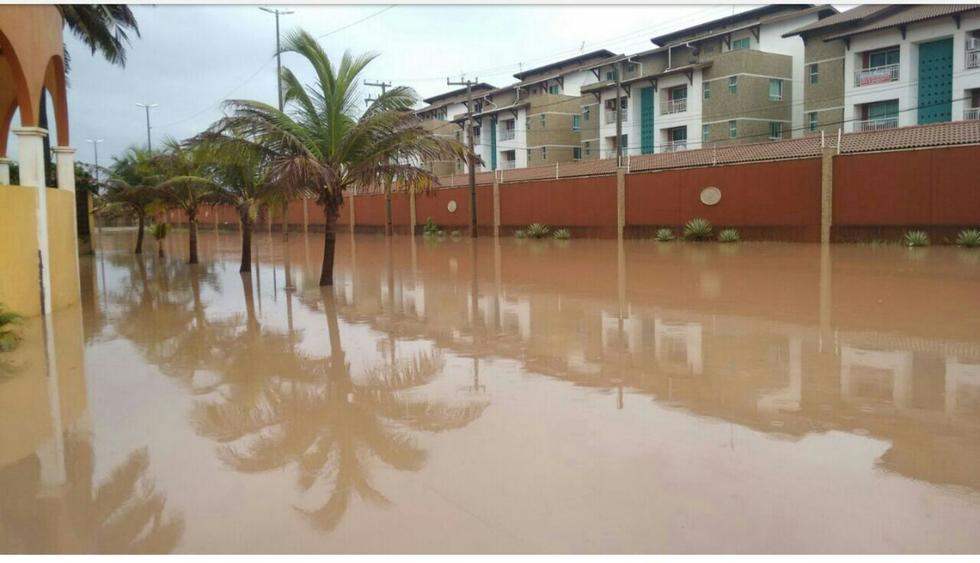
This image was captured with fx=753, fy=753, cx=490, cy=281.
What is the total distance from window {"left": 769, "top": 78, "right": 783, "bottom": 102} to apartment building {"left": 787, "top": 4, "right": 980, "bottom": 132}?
2954 millimetres

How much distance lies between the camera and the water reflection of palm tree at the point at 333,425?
4.35 meters

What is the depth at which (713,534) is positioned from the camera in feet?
11.2

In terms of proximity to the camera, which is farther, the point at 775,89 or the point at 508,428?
the point at 775,89

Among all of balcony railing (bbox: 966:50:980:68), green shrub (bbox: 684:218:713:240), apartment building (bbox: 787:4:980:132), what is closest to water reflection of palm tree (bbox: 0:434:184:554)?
green shrub (bbox: 684:218:713:240)

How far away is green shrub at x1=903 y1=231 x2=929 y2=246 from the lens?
19.6 metres

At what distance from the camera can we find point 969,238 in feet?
60.8

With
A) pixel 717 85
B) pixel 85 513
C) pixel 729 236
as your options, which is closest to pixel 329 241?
pixel 85 513

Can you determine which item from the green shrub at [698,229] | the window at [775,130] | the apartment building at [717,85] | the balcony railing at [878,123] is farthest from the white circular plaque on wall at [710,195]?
the window at [775,130]

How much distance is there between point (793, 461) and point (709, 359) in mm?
2844

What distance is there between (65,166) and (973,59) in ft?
104

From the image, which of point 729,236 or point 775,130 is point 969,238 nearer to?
point 729,236

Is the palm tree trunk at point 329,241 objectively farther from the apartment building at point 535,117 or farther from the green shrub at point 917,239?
the apartment building at point 535,117
